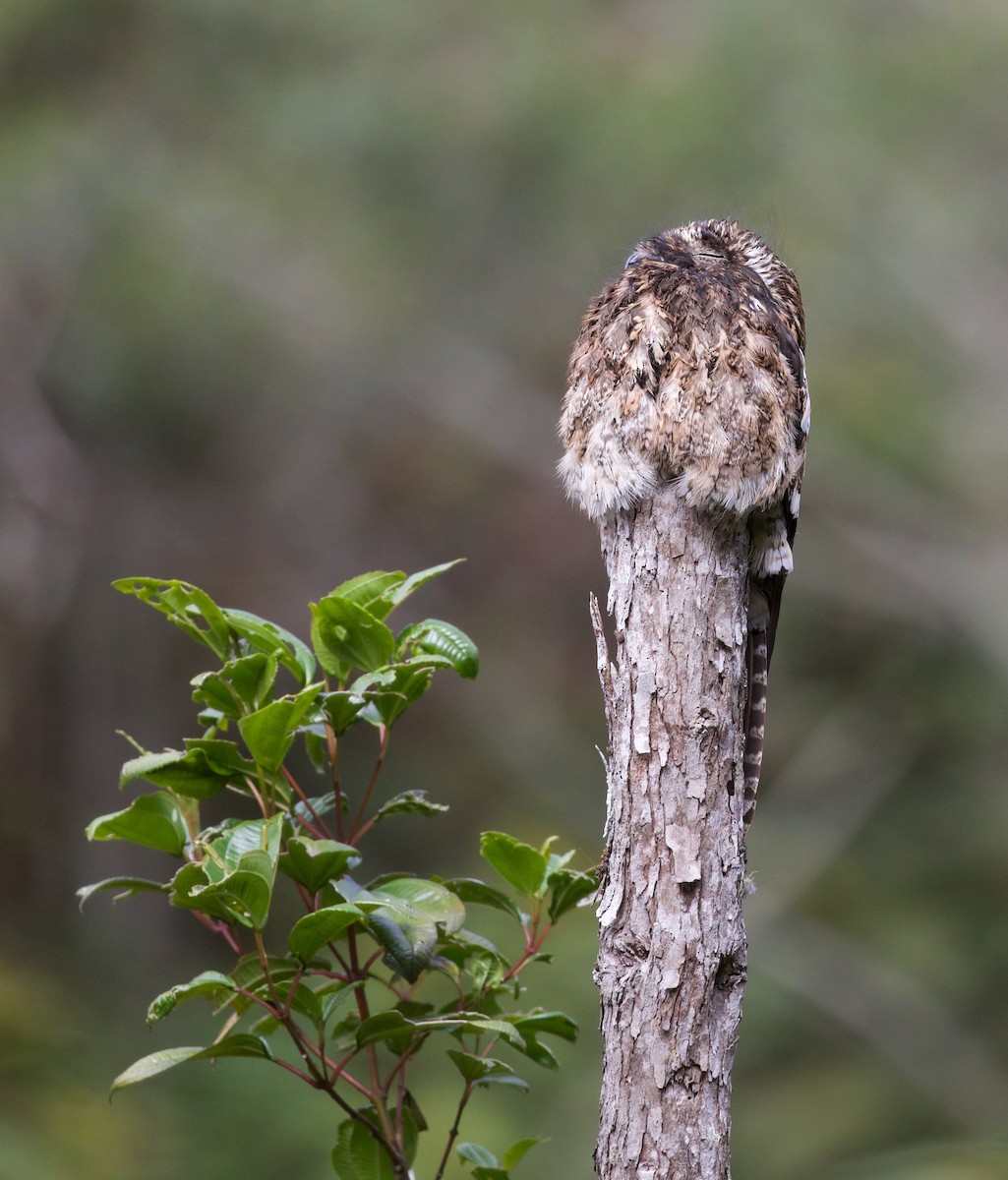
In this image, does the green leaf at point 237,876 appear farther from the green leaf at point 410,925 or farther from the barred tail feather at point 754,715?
the barred tail feather at point 754,715

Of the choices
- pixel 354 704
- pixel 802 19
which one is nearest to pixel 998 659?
pixel 802 19

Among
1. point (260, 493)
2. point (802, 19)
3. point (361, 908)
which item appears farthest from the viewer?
point (260, 493)

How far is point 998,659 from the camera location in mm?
6137

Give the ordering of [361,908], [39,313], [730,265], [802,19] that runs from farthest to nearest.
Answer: [39,313] < [802,19] < [730,265] < [361,908]

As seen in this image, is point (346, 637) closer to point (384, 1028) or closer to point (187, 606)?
point (187, 606)

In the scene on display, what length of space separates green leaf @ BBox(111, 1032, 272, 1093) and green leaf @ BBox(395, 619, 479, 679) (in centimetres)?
56

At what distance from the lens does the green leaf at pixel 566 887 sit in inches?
70.4

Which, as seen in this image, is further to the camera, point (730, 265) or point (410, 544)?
point (410, 544)

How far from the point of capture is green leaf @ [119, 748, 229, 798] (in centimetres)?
160

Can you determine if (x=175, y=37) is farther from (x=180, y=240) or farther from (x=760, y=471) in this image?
(x=760, y=471)

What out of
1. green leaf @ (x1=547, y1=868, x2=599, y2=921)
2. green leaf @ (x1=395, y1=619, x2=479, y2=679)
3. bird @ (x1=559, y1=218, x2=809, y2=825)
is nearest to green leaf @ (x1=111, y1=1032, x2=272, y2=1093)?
green leaf @ (x1=547, y1=868, x2=599, y2=921)

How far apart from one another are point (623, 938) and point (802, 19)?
524 cm

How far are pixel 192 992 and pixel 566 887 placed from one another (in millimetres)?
568

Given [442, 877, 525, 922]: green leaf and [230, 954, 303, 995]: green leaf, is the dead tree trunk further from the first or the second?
[230, 954, 303, 995]: green leaf
